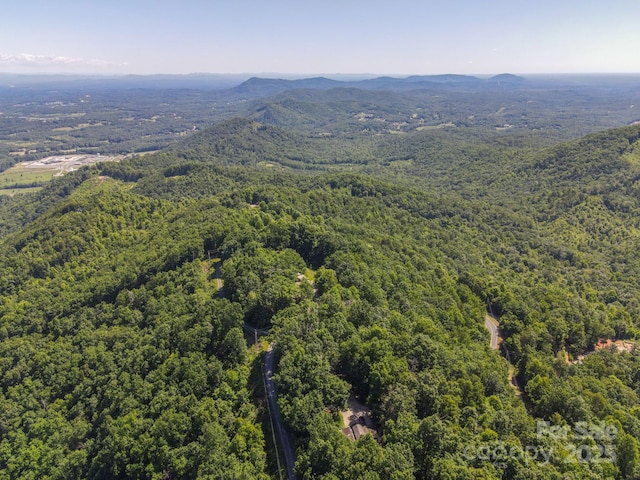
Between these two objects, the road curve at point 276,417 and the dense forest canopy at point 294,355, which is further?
the road curve at point 276,417

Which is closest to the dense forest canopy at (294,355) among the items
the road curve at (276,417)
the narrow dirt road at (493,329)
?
the road curve at (276,417)

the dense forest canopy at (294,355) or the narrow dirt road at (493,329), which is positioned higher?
the dense forest canopy at (294,355)

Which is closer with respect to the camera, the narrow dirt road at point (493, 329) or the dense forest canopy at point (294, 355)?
the dense forest canopy at point (294, 355)

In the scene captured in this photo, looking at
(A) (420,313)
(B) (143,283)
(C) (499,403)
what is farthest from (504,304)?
(B) (143,283)

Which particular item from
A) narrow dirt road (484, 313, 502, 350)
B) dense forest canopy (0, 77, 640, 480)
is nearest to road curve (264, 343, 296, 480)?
dense forest canopy (0, 77, 640, 480)

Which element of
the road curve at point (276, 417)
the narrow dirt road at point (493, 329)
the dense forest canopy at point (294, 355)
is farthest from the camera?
the narrow dirt road at point (493, 329)

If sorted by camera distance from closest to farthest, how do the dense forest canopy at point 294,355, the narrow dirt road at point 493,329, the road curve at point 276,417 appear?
the dense forest canopy at point 294,355, the road curve at point 276,417, the narrow dirt road at point 493,329

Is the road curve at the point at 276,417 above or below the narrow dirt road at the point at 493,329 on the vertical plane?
above

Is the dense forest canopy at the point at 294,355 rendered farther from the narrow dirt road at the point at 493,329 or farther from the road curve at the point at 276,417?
the narrow dirt road at the point at 493,329

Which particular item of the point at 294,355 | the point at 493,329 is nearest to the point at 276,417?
→ the point at 294,355
